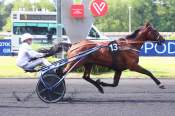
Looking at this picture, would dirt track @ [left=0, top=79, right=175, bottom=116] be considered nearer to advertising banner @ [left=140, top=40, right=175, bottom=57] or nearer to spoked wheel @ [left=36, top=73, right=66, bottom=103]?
spoked wheel @ [left=36, top=73, right=66, bottom=103]

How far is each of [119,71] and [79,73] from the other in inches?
370

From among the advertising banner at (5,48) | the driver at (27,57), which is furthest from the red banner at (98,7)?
the advertising banner at (5,48)

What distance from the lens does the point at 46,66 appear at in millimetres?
15672

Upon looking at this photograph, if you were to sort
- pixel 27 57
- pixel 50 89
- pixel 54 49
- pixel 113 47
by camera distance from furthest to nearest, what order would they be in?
pixel 54 49 < pixel 113 47 < pixel 27 57 < pixel 50 89

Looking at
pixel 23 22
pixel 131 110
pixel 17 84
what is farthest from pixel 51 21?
pixel 131 110

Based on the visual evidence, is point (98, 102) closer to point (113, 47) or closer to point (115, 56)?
point (115, 56)

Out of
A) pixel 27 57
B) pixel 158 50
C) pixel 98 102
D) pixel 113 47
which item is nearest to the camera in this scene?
pixel 98 102

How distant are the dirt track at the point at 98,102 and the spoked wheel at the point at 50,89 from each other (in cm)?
20

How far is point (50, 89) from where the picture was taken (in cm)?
1531

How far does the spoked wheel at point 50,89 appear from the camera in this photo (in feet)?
50.4

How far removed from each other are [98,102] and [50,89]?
3.99 feet

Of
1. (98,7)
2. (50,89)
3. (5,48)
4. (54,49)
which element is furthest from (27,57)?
(5,48)

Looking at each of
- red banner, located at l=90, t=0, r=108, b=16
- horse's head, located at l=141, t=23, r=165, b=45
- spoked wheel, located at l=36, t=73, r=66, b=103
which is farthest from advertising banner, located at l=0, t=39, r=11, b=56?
spoked wheel, located at l=36, t=73, r=66, b=103

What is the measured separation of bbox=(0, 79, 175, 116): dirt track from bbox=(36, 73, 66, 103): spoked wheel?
0.66 feet
